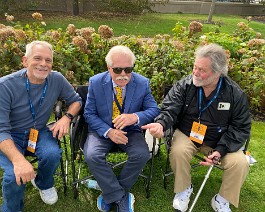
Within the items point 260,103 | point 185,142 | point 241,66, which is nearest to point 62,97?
point 185,142

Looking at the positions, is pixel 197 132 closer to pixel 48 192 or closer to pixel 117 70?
pixel 117 70

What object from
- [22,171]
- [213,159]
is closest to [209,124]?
[213,159]

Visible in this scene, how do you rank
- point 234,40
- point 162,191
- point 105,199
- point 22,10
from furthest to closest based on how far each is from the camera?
point 22,10 → point 234,40 → point 162,191 → point 105,199

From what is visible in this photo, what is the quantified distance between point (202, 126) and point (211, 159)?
1.08ft

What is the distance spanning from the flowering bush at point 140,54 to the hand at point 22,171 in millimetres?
1894

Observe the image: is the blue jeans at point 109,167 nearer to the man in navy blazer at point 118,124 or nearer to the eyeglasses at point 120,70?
the man in navy blazer at point 118,124

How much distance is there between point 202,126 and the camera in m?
2.82

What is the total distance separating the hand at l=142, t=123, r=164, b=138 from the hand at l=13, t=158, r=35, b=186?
1012 mm

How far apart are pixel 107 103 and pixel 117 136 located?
0.34 metres

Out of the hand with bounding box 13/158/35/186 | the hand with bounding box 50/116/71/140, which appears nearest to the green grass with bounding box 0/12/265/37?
the hand with bounding box 50/116/71/140

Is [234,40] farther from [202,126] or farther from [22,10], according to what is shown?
[22,10]

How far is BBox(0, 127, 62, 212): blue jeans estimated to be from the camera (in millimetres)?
2319

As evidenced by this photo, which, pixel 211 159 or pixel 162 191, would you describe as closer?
pixel 211 159

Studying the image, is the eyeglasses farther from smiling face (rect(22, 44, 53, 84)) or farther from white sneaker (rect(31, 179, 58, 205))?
white sneaker (rect(31, 179, 58, 205))
